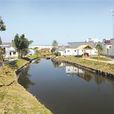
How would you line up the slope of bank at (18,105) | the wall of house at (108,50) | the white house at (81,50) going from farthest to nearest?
the white house at (81,50), the wall of house at (108,50), the slope of bank at (18,105)

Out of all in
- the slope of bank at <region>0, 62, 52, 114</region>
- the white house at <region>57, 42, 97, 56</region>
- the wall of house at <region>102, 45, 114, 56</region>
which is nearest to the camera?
the slope of bank at <region>0, 62, 52, 114</region>

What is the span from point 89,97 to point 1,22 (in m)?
28.4

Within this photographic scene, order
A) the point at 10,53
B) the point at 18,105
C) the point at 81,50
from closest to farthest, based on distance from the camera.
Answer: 1. the point at 18,105
2. the point at 10,53
3. the point at 81,50

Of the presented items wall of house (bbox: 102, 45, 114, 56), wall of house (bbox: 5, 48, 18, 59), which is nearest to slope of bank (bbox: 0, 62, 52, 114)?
wall of house (bbox: 102, 45, 114, 56)

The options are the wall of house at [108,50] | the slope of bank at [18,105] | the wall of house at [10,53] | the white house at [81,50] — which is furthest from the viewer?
the white house at [81,50]

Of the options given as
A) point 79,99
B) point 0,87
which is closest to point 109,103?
point 79,99

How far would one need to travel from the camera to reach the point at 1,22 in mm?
52688

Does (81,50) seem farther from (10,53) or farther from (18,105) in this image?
(18,105)

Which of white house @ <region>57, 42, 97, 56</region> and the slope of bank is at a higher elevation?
white house @ <region>57, 42, 97, 56</region>

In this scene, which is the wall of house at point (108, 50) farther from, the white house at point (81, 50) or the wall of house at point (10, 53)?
the wall of house at point (10, 53)

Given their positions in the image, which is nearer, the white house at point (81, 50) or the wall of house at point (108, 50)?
the wall of house at point (108, 50)

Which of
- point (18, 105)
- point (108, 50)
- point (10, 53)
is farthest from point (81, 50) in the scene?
point (18, 105)

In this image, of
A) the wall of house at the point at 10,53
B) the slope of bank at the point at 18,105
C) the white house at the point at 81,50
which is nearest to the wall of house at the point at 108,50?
the white house at the point at 81,50

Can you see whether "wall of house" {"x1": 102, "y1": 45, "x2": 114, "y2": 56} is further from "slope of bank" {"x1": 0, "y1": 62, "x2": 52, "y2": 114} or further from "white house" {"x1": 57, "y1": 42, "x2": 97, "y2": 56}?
"slope of bank" {"x1": 0, "y1": 62, "x2": 52, "y2": 114}
